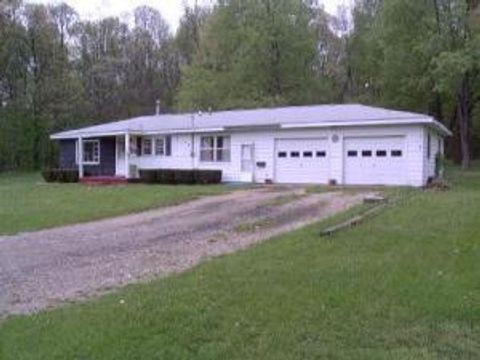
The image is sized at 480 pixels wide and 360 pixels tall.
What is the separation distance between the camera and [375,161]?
98.5 ft

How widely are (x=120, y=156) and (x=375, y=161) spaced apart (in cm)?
1437

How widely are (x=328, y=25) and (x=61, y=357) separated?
62.0 m

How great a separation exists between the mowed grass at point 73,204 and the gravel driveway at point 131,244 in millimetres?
850

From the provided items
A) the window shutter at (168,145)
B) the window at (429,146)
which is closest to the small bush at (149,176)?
the window shutter at (168,145)

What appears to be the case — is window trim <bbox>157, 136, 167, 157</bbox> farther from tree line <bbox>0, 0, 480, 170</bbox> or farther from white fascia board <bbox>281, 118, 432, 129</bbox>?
tree line <bbox>0, 0, 480, 170</bbox>

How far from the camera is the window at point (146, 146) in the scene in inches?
1483

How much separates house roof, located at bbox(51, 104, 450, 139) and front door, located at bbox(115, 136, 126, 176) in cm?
75

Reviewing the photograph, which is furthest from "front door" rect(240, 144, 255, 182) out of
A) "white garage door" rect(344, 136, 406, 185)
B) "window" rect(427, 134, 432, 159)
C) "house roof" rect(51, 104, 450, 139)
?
"window" rect(427, 134, 432, 159)

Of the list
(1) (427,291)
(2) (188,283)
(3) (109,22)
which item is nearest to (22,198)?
(2) (188,283)

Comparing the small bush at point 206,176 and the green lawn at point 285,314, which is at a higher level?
the small bush at point 206,176

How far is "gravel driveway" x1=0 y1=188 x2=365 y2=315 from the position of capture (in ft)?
30.7

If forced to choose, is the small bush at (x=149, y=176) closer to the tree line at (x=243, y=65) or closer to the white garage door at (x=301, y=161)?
the white garage door at (x=301, y=161)

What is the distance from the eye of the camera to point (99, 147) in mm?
39781

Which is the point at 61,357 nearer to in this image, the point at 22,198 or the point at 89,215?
the point at 89,215
